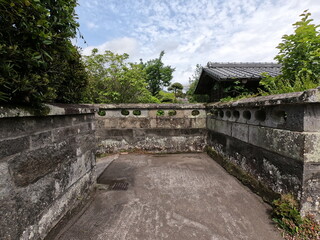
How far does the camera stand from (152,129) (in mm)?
4898

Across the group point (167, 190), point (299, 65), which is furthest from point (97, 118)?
point (299, 65)

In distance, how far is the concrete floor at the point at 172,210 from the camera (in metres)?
1.74

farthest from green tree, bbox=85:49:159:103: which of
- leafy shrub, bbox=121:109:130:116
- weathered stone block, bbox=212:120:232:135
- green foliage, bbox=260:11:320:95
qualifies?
green foliage, bbox=260:11:320:95

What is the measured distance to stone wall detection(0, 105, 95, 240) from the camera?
1.24 metres

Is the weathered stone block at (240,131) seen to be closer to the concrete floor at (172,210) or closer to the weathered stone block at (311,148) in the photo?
the concrete floor at (172,210)

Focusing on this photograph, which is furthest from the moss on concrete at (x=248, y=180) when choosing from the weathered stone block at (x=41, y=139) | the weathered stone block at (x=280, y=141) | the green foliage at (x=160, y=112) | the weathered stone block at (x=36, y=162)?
the weathered stone block at (x=41, y=139)

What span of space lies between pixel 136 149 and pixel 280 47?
186 inches

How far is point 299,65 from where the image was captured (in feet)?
9.39

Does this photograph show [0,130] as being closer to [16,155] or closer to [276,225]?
[16,155]

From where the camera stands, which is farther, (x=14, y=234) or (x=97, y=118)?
(x=97, y=118)

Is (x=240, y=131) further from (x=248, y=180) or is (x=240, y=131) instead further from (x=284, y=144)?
(x=284, y=144)

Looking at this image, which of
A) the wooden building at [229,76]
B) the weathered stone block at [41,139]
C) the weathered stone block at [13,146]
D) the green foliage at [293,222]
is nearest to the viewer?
the weathered stone block at [13,146]

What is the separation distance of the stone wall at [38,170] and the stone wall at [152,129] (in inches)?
95.9

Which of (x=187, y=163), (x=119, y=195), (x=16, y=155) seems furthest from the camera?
(x=187, y=163)
